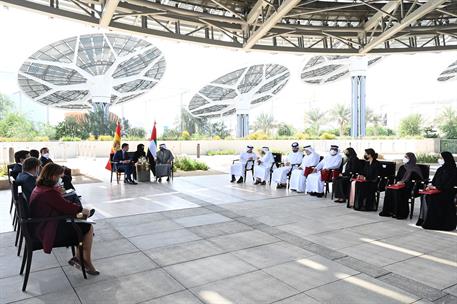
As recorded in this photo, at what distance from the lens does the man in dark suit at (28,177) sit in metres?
4.97

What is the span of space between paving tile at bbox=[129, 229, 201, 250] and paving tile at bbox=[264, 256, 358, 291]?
1726mm

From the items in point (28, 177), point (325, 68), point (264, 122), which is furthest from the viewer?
point (264, 122)

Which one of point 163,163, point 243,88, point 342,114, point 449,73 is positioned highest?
point 449,73

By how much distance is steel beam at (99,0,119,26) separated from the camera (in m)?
9.88

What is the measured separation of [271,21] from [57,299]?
397 inches

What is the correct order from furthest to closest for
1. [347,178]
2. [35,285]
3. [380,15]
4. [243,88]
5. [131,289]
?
[243,88] → [380,15] → [347,178] → [35,285] → [131,289]

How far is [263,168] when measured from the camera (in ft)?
37.8

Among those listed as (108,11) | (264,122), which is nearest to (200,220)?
(108,11)

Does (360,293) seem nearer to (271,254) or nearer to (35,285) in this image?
(271,254)

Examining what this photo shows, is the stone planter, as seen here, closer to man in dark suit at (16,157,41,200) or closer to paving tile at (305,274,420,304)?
man in dark suit at (16,157,41,200)

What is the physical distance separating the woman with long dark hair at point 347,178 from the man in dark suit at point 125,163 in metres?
6.23

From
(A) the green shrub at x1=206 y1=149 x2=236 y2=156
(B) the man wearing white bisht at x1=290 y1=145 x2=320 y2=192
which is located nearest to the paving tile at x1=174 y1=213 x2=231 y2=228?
(B) the man wearing white bisht at x1=290 y1=145 x2=320 y2=192

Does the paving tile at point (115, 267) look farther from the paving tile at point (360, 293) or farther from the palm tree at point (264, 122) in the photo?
the palm tree at point (264, 122)

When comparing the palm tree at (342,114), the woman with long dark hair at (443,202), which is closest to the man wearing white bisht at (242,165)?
the woman with long dark hair at (443,202)
